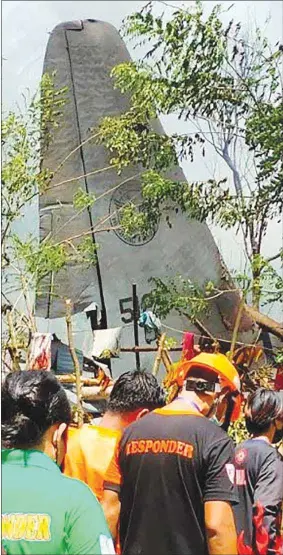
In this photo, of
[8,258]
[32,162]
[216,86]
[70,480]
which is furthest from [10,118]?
[70,480]

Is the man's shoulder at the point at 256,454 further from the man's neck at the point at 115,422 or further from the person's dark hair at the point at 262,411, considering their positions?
the man's neck at the point at 115,422

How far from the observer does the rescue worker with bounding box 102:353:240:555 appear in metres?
1.43

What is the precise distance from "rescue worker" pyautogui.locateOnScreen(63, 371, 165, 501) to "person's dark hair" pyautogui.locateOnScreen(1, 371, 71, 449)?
1.28ft

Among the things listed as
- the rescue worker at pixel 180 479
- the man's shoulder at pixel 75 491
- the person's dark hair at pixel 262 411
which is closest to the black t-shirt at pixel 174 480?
the rescue worker at pixel 180 479

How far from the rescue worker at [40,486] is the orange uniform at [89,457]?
40 centimetres

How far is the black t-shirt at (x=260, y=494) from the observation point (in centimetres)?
184

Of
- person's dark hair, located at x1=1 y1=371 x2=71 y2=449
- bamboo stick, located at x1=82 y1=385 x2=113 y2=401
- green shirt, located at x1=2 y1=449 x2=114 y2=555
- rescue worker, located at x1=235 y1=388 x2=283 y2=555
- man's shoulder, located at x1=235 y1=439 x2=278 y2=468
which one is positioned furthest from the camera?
bamboo stick, located at x1=82 y1=385 x2=113 y2=401

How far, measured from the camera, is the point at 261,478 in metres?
1.93

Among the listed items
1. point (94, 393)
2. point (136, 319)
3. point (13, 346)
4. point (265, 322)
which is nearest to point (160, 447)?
point (13, 346)

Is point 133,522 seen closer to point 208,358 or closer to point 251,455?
point 208,358

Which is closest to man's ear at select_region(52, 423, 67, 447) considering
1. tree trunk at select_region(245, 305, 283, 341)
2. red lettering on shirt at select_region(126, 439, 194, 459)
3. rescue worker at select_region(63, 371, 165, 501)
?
red lettering on shirt at select_region(126, 439, 194, 459)

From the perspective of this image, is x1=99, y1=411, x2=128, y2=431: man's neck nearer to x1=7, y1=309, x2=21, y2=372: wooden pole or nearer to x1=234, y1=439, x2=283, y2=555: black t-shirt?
x1=234, y1=439, x2=283, y2=555: black t-shirt

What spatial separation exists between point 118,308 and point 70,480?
546 cm

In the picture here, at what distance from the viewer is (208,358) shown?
161 centimetres
